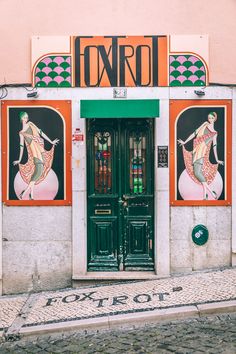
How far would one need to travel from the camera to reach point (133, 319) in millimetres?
6695

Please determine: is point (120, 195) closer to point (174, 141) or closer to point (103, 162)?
point (103, 162)

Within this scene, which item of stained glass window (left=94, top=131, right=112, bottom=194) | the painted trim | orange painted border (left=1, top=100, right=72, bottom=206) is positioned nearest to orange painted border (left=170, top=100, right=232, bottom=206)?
the painted trim

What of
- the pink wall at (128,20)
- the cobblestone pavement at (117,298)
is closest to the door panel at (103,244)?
the cobblestone pavement at (117,298)

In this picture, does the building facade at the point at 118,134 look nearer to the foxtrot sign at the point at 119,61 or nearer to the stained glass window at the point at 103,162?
the foxtrot sign at the point at 119,61

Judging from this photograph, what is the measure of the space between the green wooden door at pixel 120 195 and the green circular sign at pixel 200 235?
2.52 feet

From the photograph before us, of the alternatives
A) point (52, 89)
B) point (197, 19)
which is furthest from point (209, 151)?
point (52, 89)

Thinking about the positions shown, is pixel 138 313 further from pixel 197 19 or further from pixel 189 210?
pixel 197 19

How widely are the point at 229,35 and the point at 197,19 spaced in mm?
624

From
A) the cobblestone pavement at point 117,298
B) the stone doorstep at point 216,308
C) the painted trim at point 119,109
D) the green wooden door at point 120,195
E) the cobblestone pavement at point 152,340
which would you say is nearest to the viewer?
the cobblestone pavement at point 152,340

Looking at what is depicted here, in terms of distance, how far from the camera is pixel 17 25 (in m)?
8.41

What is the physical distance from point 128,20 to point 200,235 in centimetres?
398

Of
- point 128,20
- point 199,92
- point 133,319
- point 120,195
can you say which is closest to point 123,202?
point 120,195

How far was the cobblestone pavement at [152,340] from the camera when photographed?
5.81 m

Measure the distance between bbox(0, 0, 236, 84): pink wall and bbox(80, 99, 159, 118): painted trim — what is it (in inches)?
50.2
